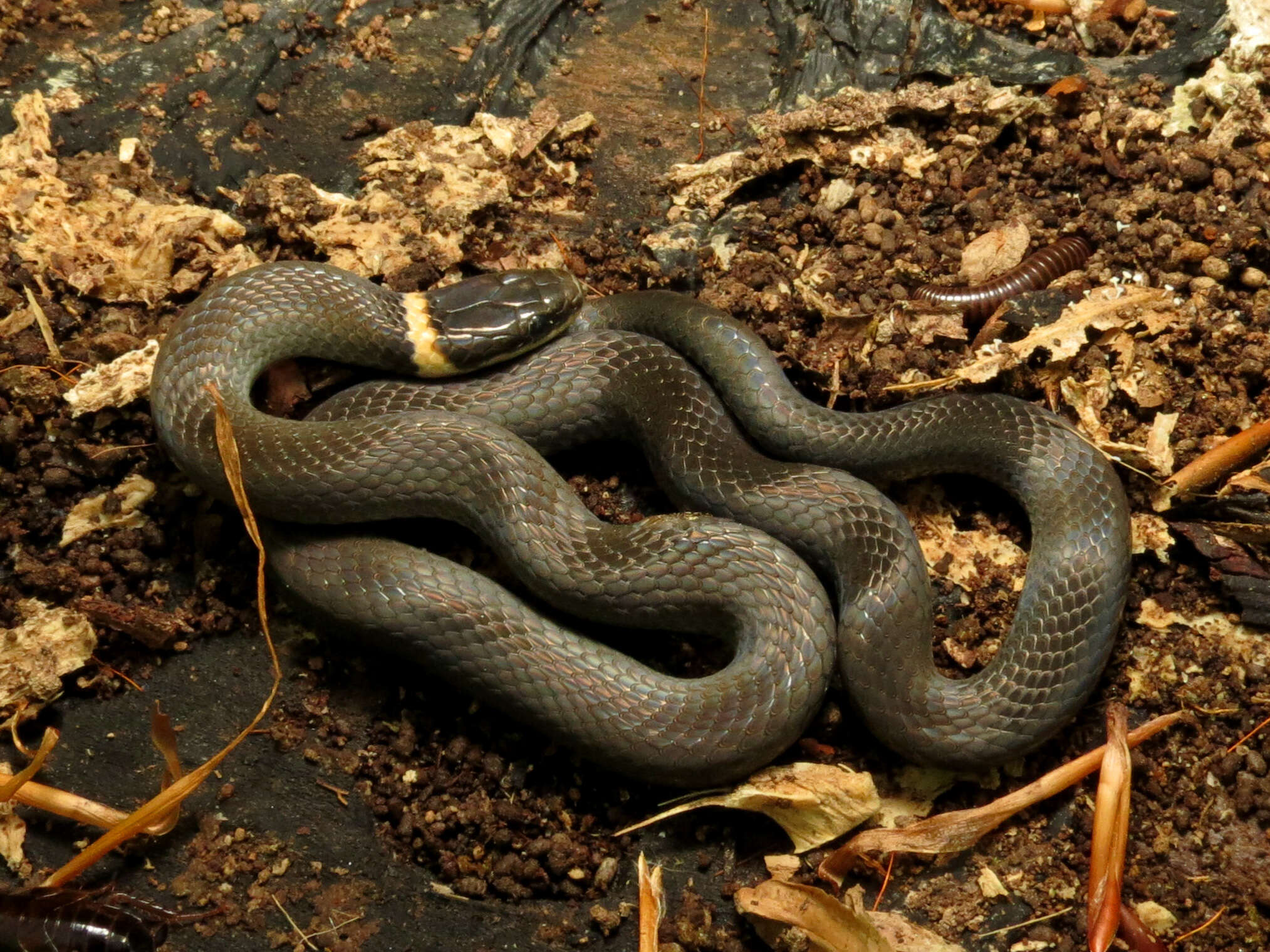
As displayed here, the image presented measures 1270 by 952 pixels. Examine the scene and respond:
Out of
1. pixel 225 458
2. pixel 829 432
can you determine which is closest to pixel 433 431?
pixel 225 458

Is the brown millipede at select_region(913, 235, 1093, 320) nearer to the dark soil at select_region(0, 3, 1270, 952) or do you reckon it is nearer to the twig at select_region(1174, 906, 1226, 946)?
the dark soil at select_region(0, 3, 1270, 952)

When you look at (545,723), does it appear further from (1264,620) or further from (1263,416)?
(1263,416)

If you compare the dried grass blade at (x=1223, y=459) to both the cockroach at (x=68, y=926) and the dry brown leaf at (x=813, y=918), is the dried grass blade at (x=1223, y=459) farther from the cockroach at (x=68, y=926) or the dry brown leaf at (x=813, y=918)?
the cockroach at (x=68, y=926)

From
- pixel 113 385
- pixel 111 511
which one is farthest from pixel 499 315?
pixel 111 511

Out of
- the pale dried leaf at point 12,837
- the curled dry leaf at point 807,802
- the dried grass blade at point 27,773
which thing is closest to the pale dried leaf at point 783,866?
the curled dry leaf at point 807,802

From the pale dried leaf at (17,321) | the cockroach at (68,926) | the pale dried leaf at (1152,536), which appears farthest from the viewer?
the pale dried leaf at (17,321)

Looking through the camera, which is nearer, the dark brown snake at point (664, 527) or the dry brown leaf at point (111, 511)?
the dark brown snake at point (664, 527)

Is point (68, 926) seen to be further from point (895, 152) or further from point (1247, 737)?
point (895, 152)
